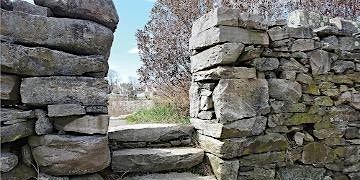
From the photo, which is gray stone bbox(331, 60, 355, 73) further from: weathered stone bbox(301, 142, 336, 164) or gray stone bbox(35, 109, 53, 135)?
gray stone bbox(35, 109, 53, 135)

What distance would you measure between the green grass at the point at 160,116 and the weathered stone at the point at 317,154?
5.40 feet

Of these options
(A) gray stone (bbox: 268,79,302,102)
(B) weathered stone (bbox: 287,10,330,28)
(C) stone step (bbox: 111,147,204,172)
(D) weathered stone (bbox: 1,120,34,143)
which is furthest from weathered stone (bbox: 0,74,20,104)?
(B) weathered stone (bbox: 287,10,330,28)

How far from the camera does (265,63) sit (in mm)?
3152

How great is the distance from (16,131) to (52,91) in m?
0.40

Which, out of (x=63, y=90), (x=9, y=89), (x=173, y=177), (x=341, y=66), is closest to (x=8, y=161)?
(x=9, y=89)

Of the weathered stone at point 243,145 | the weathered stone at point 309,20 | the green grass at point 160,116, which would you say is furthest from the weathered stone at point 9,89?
the weathered stone at point 309,20

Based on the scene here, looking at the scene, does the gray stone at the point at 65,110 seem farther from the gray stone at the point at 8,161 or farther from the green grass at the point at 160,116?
the green grass at the point at 160,116

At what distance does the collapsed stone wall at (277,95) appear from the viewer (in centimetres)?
295

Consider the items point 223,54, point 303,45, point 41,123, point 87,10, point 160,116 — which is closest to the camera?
point 41,123

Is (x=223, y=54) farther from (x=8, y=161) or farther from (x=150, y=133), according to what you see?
(x=8, y=161)

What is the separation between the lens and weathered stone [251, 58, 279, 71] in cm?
311

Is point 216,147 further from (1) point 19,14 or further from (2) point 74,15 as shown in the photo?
(1) point 19,14

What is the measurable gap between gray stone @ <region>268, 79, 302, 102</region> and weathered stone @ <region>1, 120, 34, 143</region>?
231cm

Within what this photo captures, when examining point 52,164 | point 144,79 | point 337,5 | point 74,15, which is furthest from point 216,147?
point 337,5
